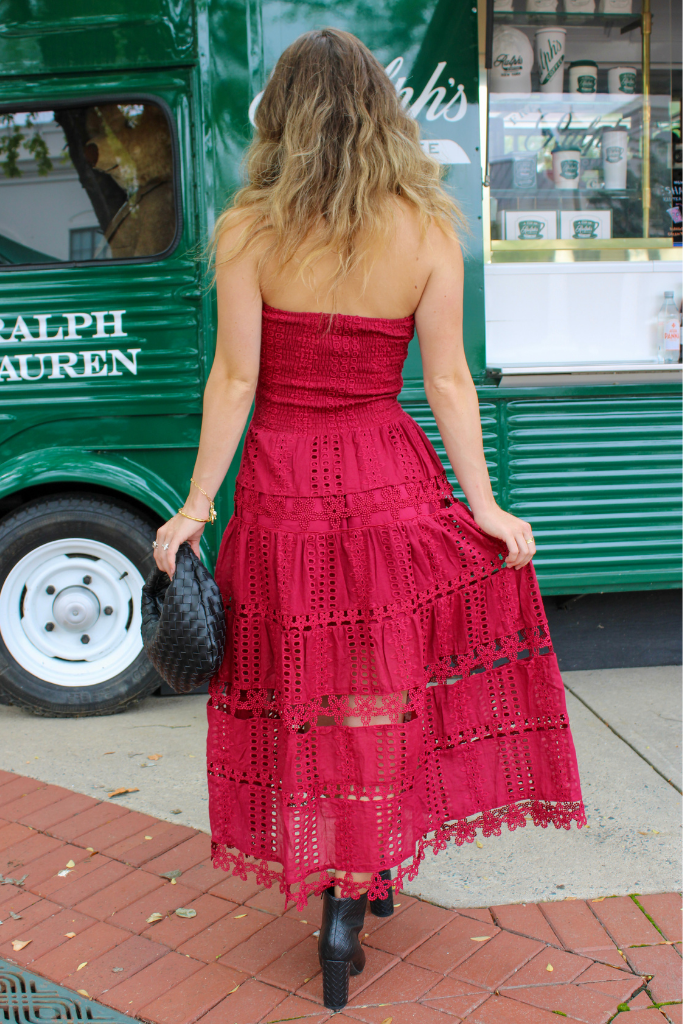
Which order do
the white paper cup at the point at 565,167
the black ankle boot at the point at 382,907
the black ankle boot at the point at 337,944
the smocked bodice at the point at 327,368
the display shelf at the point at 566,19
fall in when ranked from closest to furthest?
1. the smocked bodice at the point at 327,368
2. the black ankle boot at the point at 337,944
3. the black ankle boot at the point at 382,907
4. the display shelf at the point at 566,19
5. the white paper cup at the point at 565,167

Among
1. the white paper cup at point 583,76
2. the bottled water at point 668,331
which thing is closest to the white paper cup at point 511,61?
the white paper cup at point 583,76

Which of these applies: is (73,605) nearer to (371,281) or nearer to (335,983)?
(335,983)

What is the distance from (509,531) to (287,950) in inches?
48.6

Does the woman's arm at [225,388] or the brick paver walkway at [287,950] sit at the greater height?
the woman's arm at [225,388]

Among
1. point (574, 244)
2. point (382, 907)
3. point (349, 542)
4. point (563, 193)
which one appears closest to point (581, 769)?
point (382, 907)

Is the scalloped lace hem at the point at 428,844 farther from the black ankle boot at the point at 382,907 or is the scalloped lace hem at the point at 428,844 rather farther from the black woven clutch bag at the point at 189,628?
the black woven clutch bag at the point at 189,628

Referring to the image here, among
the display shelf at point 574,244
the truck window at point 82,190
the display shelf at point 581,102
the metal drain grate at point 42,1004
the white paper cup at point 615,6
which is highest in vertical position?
the white paper cup at point 615,6

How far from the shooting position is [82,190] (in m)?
3.74

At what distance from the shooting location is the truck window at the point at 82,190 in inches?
145

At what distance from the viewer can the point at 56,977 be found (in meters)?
2.22

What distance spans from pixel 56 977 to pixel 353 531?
137 cm

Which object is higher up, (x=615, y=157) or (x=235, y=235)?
(x=615, y=157)

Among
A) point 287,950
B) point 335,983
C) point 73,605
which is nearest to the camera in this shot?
point 335,983

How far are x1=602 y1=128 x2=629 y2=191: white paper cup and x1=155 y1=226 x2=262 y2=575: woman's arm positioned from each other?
289 cm
